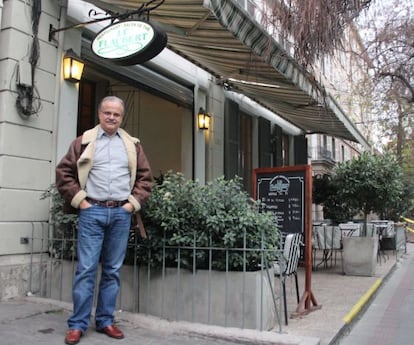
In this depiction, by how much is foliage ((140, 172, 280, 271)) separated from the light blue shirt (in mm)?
687

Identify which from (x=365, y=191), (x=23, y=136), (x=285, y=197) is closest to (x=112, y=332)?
(x=23, y=136)

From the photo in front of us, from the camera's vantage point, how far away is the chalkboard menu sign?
254 inches

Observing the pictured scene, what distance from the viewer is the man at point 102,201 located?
13.5 ft

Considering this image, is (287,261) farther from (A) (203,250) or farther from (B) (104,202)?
(B) (104,202)

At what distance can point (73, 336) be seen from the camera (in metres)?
3.97

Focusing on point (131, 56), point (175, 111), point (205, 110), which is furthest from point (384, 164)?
point (131, 56)

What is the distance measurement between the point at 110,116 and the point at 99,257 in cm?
125

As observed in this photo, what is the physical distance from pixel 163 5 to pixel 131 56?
0.94 m

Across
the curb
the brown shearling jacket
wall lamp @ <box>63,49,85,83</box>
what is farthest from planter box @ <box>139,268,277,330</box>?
wall lamp @ <box>63,49,85,83</box>

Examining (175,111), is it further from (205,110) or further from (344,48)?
(344,48)

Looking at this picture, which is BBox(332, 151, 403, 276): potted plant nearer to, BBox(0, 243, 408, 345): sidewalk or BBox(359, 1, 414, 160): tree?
BBox(359, 1, 414, 160): tree

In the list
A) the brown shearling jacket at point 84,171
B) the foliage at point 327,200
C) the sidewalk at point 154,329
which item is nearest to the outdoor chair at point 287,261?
Answer: the sidewalk at point 154,329

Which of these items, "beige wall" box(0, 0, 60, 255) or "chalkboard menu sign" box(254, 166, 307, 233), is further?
"chalkboard menu sign" box(254, 166, 307, 233)

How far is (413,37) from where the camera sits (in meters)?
11.9
